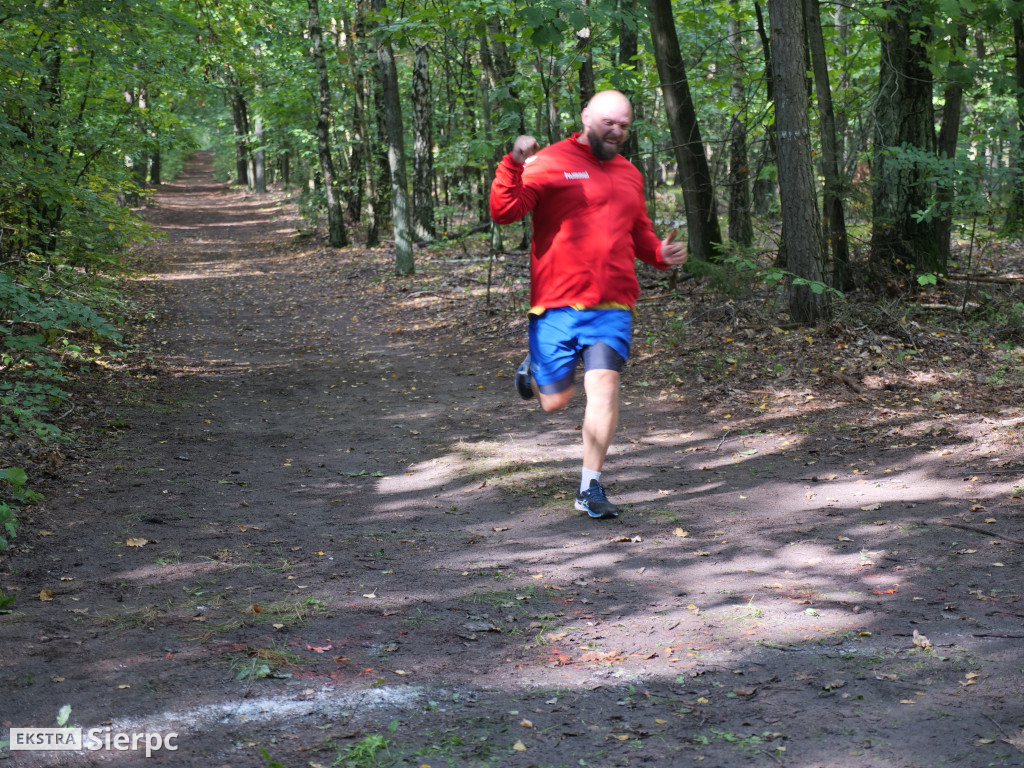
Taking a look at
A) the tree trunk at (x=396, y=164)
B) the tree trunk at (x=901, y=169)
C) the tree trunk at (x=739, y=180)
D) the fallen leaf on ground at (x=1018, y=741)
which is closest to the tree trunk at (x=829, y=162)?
the tree trunk at (x=901, y=169)

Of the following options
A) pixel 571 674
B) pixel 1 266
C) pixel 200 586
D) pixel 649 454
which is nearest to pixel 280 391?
pixel 1 266

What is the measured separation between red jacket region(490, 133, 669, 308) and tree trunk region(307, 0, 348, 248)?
17224 mm

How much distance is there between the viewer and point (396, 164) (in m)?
16.2

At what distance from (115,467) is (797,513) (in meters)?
4.58

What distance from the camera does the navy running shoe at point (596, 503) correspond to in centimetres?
488

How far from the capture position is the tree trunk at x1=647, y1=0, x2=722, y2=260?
10.8 meters

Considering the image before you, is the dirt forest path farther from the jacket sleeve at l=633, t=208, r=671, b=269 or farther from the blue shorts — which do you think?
the jacket sleeve at l=633, t=208, r=671, b=269

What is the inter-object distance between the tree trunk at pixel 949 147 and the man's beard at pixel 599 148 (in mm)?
5008

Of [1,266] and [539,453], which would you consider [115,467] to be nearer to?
[1,266]

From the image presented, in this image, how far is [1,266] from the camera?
6.57m

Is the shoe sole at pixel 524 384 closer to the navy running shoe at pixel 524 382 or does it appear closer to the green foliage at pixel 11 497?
the navy running shoe at pixel 524 382

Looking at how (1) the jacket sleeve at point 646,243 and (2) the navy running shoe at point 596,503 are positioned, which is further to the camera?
(2) the navy running shoe at point 596,503

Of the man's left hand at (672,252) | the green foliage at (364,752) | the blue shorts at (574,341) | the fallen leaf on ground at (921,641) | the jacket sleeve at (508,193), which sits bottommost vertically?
the fallen leaf on ground at (921,641)

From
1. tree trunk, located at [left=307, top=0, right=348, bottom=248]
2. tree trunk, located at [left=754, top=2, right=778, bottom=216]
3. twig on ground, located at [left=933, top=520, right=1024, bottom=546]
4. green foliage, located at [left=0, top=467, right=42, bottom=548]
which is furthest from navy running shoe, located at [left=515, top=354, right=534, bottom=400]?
tree trunk, located at [left=307, top=0, right=348, bottom=248]
